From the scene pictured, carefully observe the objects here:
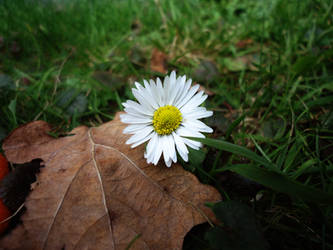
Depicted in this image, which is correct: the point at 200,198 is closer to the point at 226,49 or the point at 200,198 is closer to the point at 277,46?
the point at 226,49

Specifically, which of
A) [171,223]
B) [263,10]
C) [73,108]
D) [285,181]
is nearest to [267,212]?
[285,181]

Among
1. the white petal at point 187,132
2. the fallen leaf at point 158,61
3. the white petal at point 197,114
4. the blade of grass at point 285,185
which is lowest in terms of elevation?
the blade of grass at point 285,185

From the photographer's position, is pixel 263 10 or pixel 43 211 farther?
pixel 263 10

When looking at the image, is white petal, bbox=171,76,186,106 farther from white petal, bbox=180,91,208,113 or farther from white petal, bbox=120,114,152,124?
white petal, bbox=120,114,152,124

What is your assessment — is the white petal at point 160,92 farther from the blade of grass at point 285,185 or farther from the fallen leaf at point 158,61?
the fallen leaf at point 158,61

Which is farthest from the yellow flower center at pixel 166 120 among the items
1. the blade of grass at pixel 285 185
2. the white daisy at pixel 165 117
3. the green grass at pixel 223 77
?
the blade of grass at pixel 285 185

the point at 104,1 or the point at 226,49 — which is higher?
the point at 104,1
